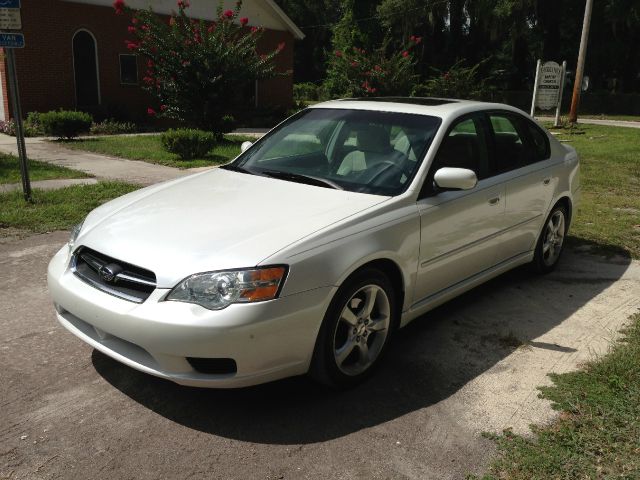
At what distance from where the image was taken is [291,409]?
3.39m

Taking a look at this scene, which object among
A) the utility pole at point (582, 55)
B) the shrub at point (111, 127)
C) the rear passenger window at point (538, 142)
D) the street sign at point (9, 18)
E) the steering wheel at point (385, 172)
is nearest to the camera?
the steering wheel at point (385, 172)

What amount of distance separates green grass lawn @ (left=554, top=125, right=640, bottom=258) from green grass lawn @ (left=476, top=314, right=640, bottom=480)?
329 centimetres

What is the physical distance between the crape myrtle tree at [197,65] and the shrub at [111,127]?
3.52m

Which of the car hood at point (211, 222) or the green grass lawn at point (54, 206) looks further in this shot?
the green grass lawn at point (54, 206)

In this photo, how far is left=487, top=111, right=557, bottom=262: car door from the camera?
15.9ft

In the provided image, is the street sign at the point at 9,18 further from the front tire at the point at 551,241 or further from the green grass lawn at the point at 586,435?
the green grass lawn at the point at 586,435

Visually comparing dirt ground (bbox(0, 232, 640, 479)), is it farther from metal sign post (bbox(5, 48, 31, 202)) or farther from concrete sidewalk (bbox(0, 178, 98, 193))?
concrete sidewalk (bbox(0, 178, 98, 193))

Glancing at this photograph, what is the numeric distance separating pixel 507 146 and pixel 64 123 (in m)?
13.6

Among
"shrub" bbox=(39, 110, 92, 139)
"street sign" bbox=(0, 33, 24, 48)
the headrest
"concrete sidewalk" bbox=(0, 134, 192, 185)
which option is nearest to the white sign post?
"concrete sidewalk" bbox=(0, 134, 192, 185)

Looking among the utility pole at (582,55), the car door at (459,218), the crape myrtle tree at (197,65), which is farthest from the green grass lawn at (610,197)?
the crape myrtle tree at (197,65)

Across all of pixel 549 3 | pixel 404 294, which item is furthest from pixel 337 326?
pixel 549 3

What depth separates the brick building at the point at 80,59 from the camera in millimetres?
18344

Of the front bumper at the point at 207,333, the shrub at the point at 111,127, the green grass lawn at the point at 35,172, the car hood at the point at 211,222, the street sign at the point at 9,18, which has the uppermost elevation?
the street sign at the point at 9,18

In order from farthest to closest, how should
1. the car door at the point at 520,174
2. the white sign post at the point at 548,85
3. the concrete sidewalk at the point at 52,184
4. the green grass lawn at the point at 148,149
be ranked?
the white sign post at the point at 548,85 < the green grass lawn at the point at 148,149 < the concrete sidewalk at the point at 52,184 < the car door at the point at 520,174
